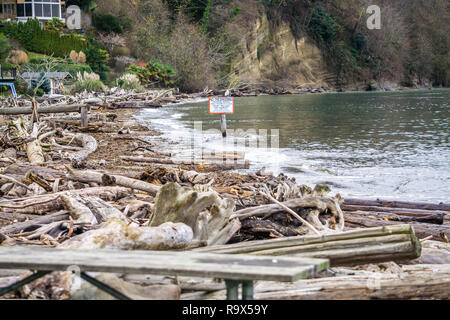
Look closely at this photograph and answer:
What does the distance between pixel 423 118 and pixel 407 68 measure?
205ft

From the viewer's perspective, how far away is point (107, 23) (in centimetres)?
6034

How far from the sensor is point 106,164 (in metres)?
10.6

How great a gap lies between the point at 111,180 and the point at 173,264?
182 inches

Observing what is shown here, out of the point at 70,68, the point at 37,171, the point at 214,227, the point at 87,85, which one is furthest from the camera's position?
the point at 70,68

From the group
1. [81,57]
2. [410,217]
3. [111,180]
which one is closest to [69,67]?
[81,57]

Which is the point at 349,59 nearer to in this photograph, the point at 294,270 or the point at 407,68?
the point at 407,68

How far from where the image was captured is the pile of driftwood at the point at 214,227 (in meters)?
2.94

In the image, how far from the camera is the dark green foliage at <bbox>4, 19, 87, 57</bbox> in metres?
50.4

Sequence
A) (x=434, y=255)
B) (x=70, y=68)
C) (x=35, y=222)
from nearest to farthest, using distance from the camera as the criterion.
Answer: (x=434, y=255) → (x=35, y=222) → (x=70, y=68)

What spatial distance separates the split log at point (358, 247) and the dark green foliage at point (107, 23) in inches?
2403

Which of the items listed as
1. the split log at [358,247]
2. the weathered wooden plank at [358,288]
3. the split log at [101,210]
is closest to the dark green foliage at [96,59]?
the split log at [101,210]

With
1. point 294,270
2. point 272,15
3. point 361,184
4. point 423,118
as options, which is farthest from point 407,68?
point 294,270
